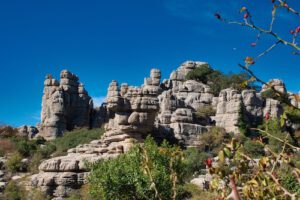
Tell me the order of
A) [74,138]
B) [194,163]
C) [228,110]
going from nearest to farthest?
1. [194,163]
2. [74,138]
3. [228,110]

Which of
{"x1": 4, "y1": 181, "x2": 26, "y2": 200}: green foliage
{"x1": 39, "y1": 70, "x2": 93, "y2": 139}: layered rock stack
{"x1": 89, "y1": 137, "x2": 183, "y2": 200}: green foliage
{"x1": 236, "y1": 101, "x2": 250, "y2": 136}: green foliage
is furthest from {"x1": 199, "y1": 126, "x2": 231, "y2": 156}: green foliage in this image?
{"x1": 89, "y1": 137, "x2": 183, "y2": 200}: green foliage

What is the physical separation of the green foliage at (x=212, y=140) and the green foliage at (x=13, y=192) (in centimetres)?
1042

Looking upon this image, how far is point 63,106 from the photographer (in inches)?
1394

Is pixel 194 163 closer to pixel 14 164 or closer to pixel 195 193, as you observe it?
pixel 195 193

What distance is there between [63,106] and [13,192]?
49.6ft

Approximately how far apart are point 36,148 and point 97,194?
13.0 metres

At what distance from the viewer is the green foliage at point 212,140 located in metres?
28.0

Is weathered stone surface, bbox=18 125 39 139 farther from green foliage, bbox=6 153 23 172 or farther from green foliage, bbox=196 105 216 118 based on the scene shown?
green foliage, bbox=196 105 216 118

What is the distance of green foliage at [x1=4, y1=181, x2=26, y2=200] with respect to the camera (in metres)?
20.4

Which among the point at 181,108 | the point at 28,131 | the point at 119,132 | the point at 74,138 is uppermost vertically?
the point at 181,108

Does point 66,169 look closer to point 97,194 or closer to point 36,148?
Answer: point 97,194

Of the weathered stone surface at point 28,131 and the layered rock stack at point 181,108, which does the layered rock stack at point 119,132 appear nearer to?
the layered rock stack at point 181,108

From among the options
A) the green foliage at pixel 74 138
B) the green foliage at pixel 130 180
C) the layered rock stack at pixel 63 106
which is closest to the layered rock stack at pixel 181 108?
the green foliage at pixel 74 138

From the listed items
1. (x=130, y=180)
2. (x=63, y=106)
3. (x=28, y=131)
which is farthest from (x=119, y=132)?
(x=28, y=131)
